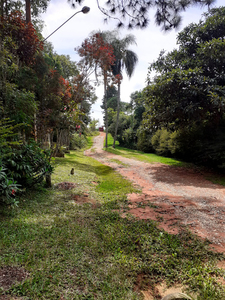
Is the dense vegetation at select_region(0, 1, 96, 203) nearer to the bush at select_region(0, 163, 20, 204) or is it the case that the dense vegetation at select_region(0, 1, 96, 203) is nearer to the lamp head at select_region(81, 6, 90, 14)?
the bush at select_region(0, 163, 20, 204)

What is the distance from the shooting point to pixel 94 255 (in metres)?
2.55

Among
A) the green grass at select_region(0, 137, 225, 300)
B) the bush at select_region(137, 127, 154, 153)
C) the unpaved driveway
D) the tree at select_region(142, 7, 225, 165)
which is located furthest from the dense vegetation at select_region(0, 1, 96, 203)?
the bush at select_region(137, 127, 154, 153)

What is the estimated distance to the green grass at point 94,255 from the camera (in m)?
1.97

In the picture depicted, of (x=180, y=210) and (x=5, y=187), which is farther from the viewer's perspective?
(x=180, y=210)

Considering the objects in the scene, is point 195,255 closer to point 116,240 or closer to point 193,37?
point 116,240

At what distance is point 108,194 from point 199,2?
5.60 metres

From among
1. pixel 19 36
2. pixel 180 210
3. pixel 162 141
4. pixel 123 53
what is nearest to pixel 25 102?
pixel 19 36

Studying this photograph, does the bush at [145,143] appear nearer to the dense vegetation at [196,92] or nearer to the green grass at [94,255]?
the dense vegetation at [196,92]

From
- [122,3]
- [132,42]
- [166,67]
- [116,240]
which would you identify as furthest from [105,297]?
[132,42]

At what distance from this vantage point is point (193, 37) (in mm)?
10250

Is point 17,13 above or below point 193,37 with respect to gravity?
below

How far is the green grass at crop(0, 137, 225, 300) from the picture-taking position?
197cm

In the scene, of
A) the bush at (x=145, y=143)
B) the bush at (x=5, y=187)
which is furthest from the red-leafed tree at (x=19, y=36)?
the bush at (x=145, y=143)

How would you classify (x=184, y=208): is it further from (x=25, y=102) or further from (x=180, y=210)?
(x=25, y=102)
